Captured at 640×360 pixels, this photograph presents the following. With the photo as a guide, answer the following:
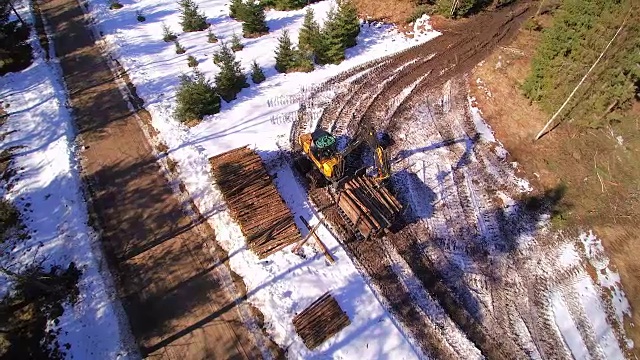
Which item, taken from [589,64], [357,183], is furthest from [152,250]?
[589,64]

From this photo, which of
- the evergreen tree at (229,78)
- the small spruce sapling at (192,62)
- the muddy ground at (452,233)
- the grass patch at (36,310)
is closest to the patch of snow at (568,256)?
the muddy ground at (452,233)

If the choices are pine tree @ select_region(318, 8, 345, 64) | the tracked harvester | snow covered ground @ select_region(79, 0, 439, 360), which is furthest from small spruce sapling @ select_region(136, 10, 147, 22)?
the tracked harvester

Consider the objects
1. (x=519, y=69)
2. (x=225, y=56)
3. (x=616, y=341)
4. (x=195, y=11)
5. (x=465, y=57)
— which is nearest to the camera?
(x=616, y=341)

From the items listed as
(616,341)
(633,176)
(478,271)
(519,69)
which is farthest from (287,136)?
(633,176)

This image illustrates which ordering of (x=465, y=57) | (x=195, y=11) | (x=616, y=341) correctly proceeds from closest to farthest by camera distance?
1. (x=616, y=341)
2. (x=465, y=57)
3. (x=195, y=11)

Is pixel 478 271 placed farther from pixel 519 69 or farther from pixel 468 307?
pixel 519 69

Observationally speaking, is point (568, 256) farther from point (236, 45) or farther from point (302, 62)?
point (236, 45)
